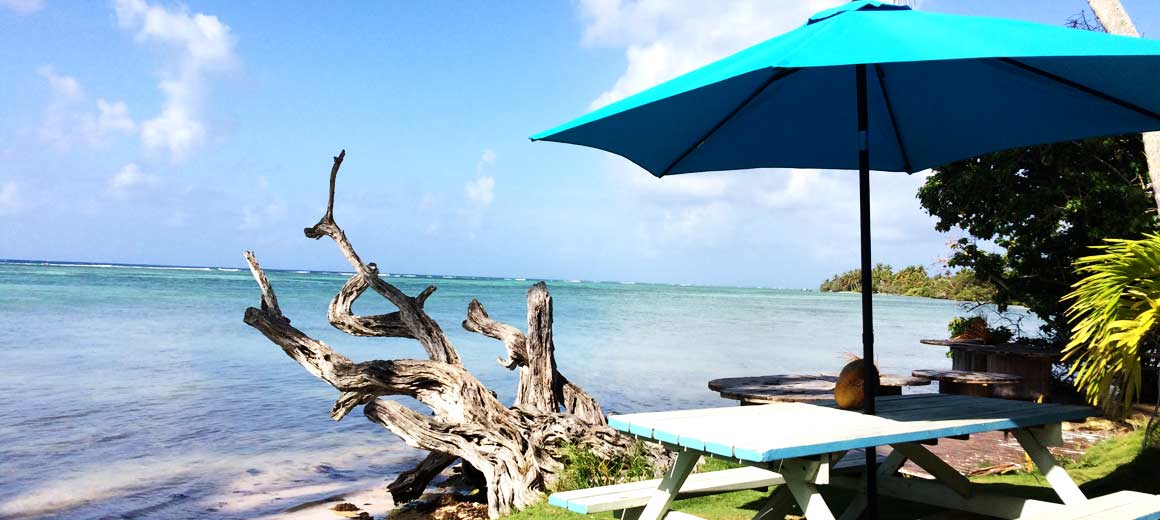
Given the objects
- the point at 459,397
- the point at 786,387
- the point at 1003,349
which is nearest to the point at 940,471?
the point at 786,387

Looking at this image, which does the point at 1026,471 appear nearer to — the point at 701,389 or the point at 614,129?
the point at 614,129

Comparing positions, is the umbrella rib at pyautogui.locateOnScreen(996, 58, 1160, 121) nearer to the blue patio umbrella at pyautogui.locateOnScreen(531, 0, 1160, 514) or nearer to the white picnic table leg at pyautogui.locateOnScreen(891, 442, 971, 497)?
the blue patio umbrella at pyautogui.locateOnScreen(531, 0, 1160, 514)

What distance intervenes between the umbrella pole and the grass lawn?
3.77 ft

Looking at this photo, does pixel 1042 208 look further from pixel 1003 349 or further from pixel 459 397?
pixel 459 397

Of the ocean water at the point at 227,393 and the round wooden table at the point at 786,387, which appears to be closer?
the round wooden table at the point at 786,387

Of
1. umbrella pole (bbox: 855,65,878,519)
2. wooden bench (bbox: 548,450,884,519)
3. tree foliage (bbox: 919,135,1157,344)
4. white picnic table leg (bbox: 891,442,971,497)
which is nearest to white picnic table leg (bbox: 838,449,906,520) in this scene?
wooden bench (bbox: 548,450,884,519)

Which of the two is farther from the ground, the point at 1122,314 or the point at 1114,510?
the point at 1122,314

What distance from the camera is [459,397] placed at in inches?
288

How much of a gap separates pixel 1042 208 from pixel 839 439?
904 centimetres

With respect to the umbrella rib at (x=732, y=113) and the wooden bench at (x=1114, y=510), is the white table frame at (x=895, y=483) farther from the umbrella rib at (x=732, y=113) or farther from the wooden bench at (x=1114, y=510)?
the umbrella rib at (x=732, y=113)

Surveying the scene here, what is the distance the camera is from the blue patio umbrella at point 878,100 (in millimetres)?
2816

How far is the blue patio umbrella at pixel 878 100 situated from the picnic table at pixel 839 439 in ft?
1.26

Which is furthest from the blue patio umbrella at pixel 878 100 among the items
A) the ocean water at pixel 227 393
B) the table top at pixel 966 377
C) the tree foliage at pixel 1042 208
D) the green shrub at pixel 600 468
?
the tree foliage at pixel 1042 208

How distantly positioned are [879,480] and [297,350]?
18.0ft
